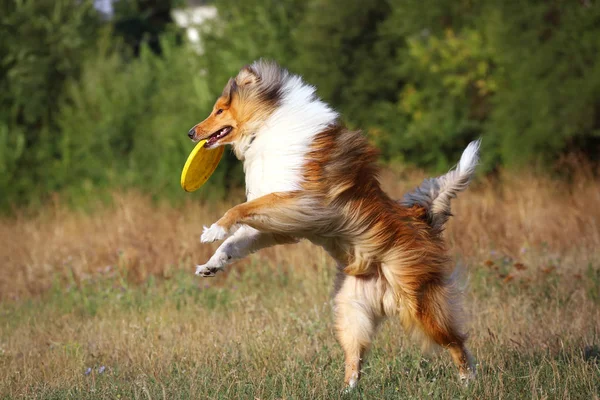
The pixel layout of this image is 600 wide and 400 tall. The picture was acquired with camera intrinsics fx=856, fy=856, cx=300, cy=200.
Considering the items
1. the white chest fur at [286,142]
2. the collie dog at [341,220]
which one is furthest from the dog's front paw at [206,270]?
the white chest fur at [286,142]

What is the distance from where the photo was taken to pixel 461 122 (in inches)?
640

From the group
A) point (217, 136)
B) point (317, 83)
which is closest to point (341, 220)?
point (217, 136)

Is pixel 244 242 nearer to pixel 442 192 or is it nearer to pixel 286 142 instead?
pixel 286 142

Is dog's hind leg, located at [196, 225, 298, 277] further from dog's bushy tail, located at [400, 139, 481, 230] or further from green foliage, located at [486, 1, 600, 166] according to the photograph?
green foliage, located at [486, 1, 600, 166]

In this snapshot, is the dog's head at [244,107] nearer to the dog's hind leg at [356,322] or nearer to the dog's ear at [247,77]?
the dog's ear at [247,77]

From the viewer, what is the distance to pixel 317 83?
1677cm

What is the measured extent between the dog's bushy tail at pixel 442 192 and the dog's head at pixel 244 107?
49.7 inches

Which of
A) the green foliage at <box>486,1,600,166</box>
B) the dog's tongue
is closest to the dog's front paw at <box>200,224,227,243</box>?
the dog's tongue

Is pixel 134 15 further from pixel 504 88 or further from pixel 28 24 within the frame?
pixel 504 88

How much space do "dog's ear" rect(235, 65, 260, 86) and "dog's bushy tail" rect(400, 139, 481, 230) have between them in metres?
Result: 1.43

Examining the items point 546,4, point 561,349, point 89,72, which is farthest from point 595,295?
point 89,72

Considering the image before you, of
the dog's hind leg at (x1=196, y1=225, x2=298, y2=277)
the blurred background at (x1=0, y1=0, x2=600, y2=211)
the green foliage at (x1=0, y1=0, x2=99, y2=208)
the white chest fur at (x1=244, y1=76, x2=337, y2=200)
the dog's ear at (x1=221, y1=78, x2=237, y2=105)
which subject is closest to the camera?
the white chest fur at (x1=244, y1=76, x2=337, y2=200)

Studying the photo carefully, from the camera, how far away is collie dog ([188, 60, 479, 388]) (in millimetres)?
5750

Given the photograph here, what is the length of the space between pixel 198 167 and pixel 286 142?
1.20m
